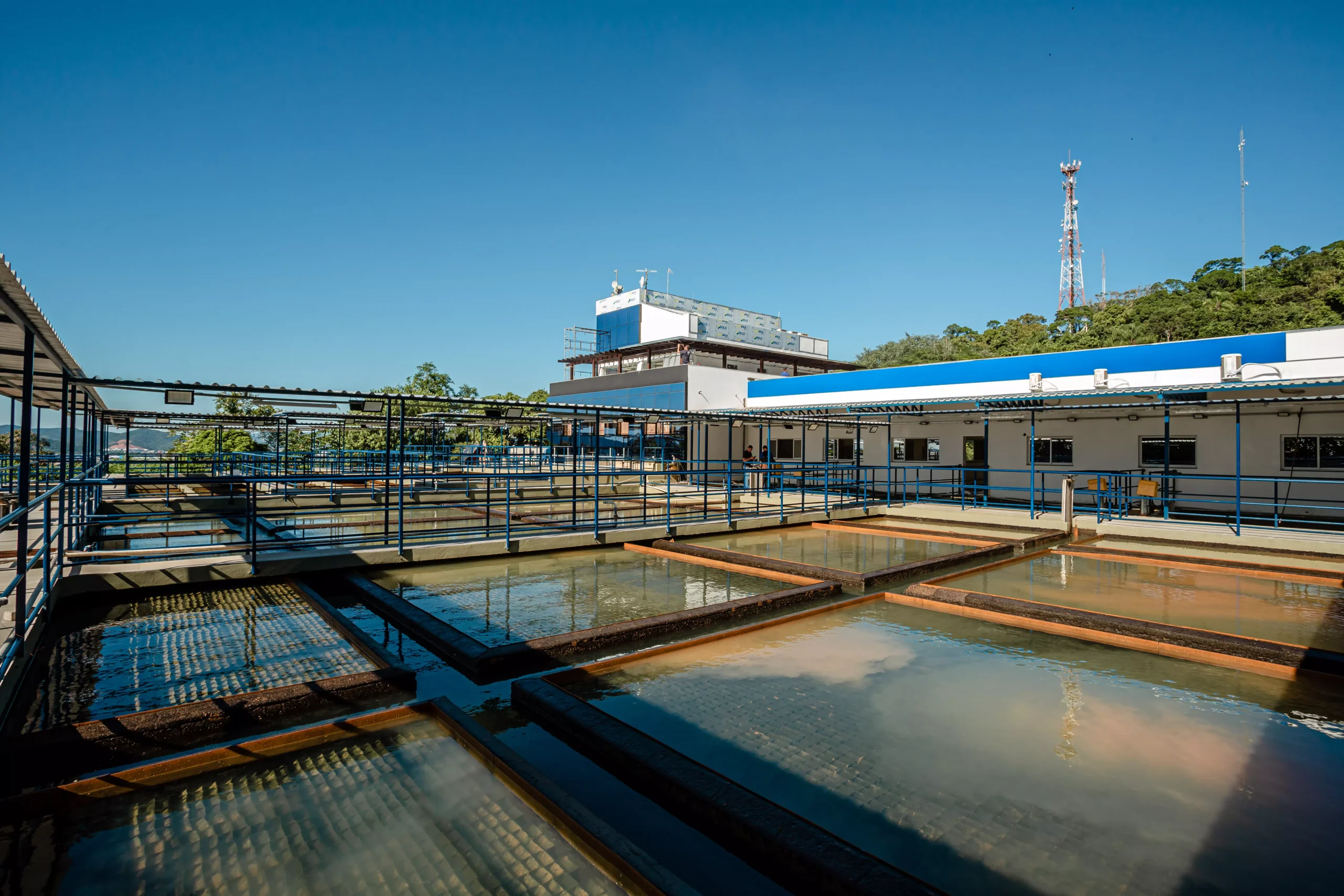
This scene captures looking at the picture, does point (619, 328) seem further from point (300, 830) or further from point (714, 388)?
point (300, 830)

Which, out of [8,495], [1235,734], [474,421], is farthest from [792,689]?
[474,421]

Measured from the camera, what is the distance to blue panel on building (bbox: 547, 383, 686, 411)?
32.5m

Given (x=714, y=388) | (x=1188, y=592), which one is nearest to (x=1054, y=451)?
(x=1188, y=592)

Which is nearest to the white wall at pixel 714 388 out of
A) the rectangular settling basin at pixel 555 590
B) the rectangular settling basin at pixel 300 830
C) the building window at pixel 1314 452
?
the building window at pixel 1314 452

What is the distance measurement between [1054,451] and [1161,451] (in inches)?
102

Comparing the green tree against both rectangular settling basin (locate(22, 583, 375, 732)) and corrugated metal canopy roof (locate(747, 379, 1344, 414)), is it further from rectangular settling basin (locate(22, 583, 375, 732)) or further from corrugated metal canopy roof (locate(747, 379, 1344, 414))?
corrugated metal canopy roof (locate(747, 379, 1344, 414))

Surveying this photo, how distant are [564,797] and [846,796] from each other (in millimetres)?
1543

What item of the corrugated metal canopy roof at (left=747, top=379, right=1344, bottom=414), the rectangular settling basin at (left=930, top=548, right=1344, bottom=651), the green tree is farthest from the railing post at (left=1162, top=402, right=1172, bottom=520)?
the green tree

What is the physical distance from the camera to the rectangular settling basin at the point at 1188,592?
735 cm

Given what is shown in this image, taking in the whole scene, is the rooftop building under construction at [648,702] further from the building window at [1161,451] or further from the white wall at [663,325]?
the white wall at [663,325]

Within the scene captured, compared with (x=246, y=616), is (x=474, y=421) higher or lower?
higher

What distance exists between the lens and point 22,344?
5875mm

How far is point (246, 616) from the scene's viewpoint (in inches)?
278

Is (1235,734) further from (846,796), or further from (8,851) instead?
(8,851)
